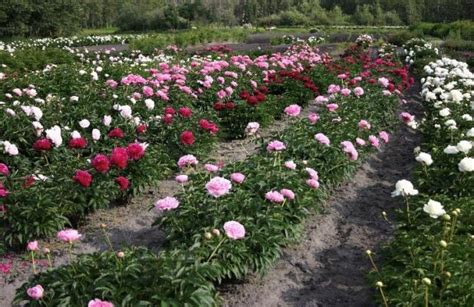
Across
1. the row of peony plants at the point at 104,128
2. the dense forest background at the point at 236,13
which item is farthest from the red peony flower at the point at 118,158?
the dense forest background at the point at 236,13

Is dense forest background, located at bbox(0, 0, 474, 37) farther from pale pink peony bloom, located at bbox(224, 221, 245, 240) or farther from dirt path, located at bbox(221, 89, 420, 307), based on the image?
pale pink peony bloom, located at bbox(224, 221, 245, 240)

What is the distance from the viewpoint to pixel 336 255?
206 inches

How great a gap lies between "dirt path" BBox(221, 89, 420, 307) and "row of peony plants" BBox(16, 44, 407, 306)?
26cm

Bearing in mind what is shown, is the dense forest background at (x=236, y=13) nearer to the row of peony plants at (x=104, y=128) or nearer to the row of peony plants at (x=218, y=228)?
the row of peony plants at (x=104, y=128)

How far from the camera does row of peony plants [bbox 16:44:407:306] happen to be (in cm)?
323

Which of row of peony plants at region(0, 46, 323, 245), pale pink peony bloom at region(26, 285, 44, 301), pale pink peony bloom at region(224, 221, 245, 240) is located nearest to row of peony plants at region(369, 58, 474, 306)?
pale pink peony bloom at region(224, 221, 245, 240)

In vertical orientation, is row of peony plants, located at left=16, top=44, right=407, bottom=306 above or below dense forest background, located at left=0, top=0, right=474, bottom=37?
above

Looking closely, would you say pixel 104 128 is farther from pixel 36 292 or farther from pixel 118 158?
pixel 36 292

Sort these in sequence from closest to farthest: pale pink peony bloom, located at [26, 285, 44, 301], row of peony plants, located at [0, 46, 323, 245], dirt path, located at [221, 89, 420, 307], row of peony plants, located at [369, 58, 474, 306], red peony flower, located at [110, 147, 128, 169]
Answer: pale pink peony bloom, located at [26, 285, 44, 301] → row of peony plants, located at [369, 58, 474, 306] → dirt path, located at [221, 89, 420, 307] → red peony flower, located at [110, 147, 128, 169] → row of peony plants, located at [0, 46, 323, 245]

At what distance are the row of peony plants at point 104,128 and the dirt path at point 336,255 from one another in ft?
5.40

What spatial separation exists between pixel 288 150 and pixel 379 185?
1.95 m

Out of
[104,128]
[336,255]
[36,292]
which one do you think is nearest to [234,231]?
[36,292]

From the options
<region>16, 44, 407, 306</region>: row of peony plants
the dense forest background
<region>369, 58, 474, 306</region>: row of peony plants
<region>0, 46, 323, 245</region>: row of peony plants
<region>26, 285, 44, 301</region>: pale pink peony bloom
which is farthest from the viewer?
the dense forest background

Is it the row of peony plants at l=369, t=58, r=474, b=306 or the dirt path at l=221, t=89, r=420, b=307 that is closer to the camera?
the row of peony plants at l=369, t=58, r=474, b=306
